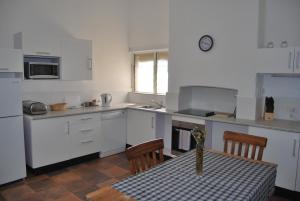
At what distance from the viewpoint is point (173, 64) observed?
3.88m

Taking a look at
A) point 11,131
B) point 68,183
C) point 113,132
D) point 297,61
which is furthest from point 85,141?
point 297,61

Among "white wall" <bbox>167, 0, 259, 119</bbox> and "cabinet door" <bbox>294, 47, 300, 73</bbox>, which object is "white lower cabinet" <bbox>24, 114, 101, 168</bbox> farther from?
"cabinet door" <bbox>294, 47, 300, 73</bbox>

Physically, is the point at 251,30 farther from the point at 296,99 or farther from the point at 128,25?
the point at 128,25

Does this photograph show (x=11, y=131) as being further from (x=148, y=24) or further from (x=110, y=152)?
(x=148, y=24)

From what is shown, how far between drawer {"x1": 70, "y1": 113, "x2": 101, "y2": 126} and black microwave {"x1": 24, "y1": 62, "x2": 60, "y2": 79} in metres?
0.71

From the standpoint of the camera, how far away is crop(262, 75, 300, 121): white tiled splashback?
3102mm

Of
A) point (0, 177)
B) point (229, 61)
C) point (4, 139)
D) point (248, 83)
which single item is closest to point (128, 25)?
point (229, 61)

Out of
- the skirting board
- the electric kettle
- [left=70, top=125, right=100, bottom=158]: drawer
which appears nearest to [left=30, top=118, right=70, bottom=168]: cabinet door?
[left=70, top=125, right=100, bottom=158]: drawer

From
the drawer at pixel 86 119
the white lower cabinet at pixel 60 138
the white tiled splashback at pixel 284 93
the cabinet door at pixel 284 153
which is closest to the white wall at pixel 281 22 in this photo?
the white tiled splashback at pixel 284 93

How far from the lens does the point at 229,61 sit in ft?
10.8

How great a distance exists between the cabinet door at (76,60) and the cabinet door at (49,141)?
0.76 metres

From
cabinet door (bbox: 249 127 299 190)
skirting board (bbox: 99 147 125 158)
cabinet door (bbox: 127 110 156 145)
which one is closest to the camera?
cabinet door (bbox: 249 127 299 190)

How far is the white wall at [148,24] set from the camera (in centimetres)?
434

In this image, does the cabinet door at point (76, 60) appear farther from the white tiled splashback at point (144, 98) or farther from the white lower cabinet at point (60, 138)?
the white tiled splashback at point (144, 98)
